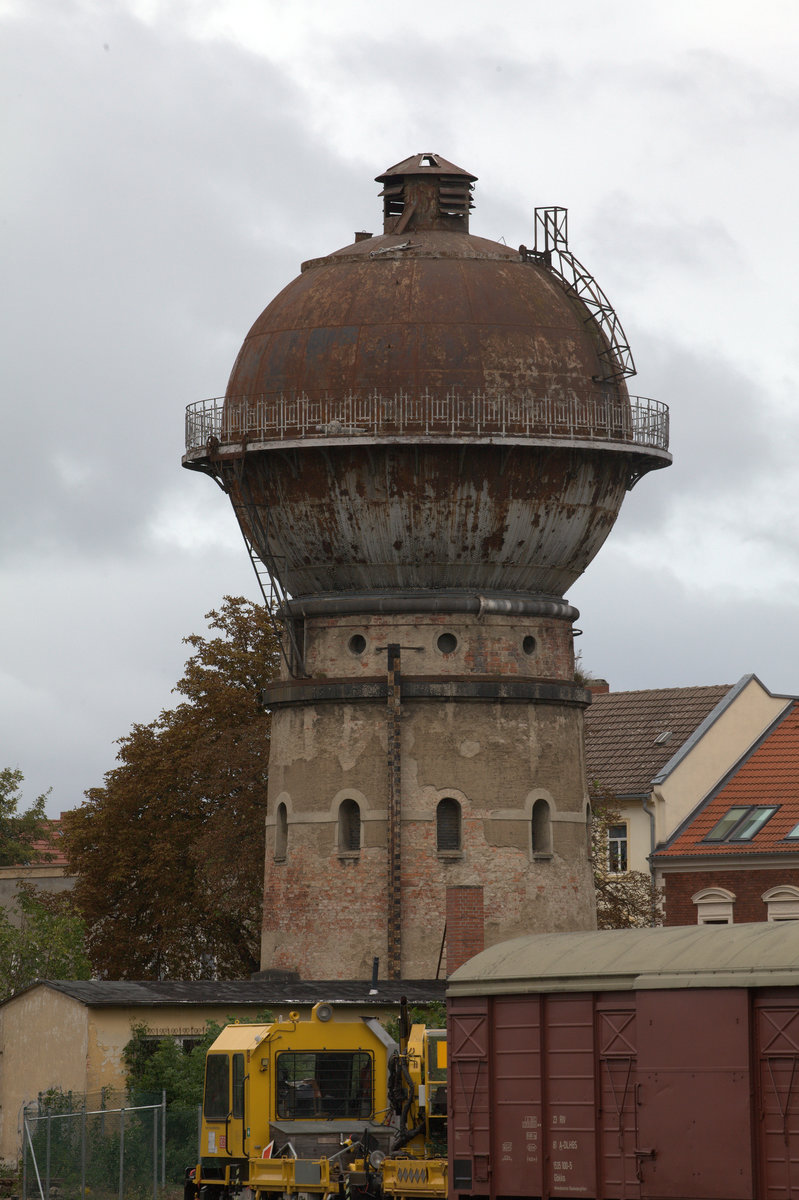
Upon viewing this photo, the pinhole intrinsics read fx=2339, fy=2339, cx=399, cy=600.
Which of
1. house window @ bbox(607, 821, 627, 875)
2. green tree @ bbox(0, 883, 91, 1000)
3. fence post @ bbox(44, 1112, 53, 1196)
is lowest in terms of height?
fence post @ bbox(44, 1112, 53, 1196)

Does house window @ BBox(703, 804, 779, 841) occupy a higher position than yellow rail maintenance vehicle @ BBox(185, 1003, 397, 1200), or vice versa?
house window @ BBox(703, 804, 779, 841)

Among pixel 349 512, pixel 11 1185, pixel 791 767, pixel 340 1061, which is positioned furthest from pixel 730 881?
pixel 340 1061

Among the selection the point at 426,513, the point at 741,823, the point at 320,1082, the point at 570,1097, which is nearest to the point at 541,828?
the point at 426,513

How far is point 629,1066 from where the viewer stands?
21453 millimetres

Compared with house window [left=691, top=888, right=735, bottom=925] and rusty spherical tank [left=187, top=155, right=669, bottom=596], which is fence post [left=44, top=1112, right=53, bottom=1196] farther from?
house window [left=691, top=888, right=735, bottom=925]

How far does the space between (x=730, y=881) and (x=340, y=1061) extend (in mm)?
21517

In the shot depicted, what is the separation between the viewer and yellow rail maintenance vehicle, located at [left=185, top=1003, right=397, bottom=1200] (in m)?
25.9

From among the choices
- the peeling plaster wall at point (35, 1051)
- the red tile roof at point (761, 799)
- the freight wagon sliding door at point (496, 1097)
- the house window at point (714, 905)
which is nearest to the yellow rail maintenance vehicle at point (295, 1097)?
the freight wagon sliding door at point (496, 1097)

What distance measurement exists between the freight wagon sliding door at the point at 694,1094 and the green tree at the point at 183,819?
28742 mm

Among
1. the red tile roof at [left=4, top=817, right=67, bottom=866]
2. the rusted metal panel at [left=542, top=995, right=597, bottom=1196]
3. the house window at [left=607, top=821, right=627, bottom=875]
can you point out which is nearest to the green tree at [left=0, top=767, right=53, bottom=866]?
the red tile roof at [left=4, top=817, right=67, bottom=866]

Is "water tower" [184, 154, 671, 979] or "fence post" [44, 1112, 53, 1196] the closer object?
"fence post" [44, 1112, 53, 1196]

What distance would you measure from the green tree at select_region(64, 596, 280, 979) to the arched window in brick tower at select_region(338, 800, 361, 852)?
9.40 meters

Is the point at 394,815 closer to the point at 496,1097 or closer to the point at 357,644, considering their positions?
the point at 357,644

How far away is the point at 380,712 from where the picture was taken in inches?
1572
